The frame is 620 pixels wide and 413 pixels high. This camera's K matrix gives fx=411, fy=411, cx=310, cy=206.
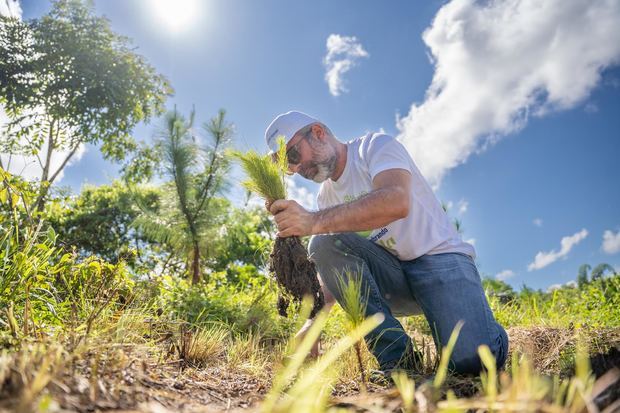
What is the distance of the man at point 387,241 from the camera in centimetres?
209

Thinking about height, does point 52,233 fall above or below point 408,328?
above

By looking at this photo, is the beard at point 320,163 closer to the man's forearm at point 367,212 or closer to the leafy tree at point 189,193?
the man's forearm at point 367,212

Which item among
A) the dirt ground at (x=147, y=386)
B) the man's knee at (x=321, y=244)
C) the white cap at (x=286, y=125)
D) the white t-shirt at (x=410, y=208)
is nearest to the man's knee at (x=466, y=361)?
the dirt ground at (x=147, y=386)

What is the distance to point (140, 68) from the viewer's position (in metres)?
7.58

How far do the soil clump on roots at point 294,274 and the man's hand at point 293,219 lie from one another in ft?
0.28

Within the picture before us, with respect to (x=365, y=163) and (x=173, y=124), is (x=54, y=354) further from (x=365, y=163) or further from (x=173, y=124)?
(x=173, y=124)

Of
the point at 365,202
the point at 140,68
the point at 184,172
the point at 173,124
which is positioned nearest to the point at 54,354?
the point at 365,202

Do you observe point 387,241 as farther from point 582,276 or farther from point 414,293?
point 582,276

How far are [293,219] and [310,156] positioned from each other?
21.7 inches

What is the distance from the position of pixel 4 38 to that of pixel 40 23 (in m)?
0.60

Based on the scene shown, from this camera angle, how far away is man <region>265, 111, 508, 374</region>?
2.09 meters

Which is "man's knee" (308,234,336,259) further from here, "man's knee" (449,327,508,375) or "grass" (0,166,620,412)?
"man's knee" (449,327,508,375)

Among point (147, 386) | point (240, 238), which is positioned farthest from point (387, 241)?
point (240, 238)

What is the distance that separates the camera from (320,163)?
2.57 meters
